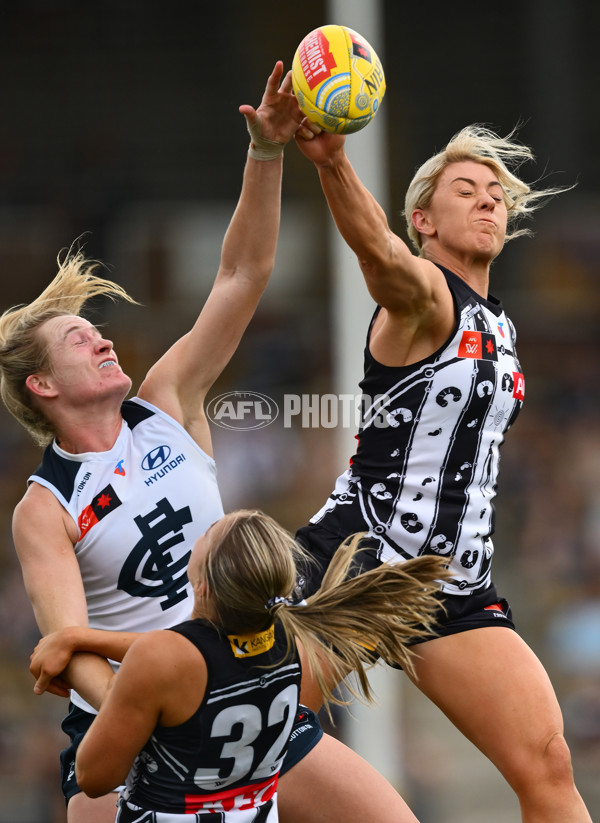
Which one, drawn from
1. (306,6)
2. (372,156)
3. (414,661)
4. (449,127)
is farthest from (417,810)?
(306,6)

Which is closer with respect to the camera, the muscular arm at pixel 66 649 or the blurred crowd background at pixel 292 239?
the muscular arm at pixel 66 649

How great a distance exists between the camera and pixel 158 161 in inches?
587

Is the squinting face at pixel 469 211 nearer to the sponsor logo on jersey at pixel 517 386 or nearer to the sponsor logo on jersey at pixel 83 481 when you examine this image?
the sponsor logo on jersey at pixel 517 386

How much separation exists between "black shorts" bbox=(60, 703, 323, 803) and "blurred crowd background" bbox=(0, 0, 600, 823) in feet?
17.8

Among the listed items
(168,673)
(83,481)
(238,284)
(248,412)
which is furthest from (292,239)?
(168,673)

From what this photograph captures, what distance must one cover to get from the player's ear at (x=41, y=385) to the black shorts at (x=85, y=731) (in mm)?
906

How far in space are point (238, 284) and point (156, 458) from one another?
0.60 metres

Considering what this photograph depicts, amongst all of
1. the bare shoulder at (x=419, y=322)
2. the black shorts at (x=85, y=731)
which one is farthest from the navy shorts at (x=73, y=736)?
the bare shoulder at (x=419, y=322)

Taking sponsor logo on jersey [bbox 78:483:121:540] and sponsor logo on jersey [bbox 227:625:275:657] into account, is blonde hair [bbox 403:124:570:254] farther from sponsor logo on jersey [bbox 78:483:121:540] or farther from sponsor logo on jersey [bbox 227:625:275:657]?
sponsor logo on jersey [bbox 227:625:275:657]

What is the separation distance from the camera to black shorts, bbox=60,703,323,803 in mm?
3238

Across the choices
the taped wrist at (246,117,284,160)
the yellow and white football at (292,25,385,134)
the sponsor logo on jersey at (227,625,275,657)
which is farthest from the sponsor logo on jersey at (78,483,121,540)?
the yellow and white football at (292,25,385,134)

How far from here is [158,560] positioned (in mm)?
3248

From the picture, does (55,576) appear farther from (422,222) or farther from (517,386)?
(422,222)

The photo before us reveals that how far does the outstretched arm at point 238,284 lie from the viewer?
3.45m
